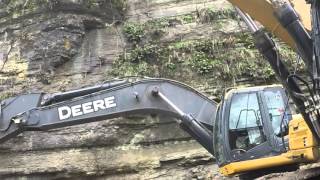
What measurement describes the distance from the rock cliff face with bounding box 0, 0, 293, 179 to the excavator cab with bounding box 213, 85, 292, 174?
12.0 feet

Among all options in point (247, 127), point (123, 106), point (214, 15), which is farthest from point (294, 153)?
point (214, 15)

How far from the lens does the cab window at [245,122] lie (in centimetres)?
706

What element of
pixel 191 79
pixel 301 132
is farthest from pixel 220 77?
pixel 301 132

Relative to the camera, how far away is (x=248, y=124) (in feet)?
23.5

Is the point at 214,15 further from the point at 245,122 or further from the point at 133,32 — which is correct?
the point at 245,122

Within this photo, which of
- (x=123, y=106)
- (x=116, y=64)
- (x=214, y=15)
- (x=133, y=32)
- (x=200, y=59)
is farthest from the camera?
(x=214, y=15)

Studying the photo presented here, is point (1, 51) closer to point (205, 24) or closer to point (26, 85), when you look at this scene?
point (26, 85)

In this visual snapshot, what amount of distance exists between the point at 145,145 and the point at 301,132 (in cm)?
585

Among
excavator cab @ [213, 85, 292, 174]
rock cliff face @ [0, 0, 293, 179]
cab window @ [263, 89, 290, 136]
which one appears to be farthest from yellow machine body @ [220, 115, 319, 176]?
rock cliff face @ [0, 0, 293, 179]

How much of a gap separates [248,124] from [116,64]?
5840 millimetres

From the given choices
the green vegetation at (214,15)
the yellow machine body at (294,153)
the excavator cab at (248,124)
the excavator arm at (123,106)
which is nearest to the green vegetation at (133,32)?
the green vegetation at (214,15)

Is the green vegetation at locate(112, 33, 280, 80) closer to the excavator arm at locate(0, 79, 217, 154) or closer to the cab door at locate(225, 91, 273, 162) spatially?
the excavator arm at locate(0, 79, 217, 154)

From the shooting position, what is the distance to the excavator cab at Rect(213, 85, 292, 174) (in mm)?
6941

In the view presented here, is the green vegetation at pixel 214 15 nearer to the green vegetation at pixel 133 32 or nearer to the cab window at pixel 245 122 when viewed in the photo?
the green vegetation at pixel 133 32
